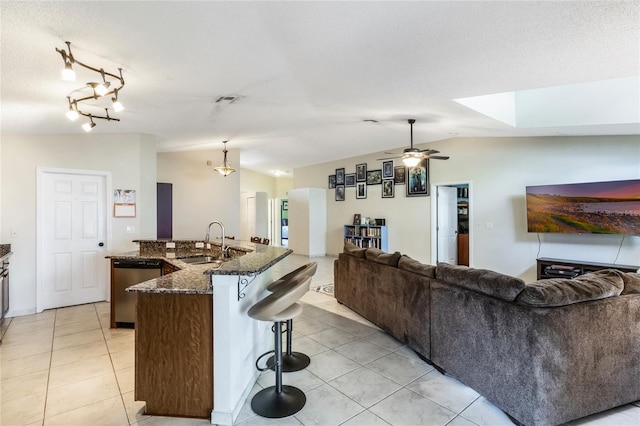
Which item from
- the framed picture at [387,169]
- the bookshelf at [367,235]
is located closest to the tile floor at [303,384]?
the bookshelf at [367,235]

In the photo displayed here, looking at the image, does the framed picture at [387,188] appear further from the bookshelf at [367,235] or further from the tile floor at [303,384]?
the tile floor at [303,384]

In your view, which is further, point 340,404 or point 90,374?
point 90,374

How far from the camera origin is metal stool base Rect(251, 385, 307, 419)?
2.14m

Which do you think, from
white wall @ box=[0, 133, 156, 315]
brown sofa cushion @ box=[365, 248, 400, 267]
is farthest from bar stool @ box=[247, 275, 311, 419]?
white wall @ box=[0, 133, 156, 315]

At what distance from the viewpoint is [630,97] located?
3.76 m

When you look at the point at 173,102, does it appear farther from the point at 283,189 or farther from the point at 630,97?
the point at 283,189

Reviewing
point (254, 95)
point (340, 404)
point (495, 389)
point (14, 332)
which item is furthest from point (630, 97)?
point (14, 332)

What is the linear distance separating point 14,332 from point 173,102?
3122mm

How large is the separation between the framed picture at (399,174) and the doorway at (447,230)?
85 centimetres

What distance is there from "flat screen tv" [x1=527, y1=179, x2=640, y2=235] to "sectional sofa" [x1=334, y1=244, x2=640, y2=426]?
2.92 meters

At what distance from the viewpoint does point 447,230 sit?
23.6 ft

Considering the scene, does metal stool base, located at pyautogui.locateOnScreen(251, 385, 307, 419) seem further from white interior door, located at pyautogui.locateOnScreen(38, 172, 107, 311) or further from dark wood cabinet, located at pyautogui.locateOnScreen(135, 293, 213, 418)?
white interior door, located at pyautogui.locateOnScreen(38, 172, 107, 311)

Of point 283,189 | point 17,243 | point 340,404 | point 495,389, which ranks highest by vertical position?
point 283,189

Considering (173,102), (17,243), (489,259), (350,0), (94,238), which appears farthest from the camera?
(489,259)
